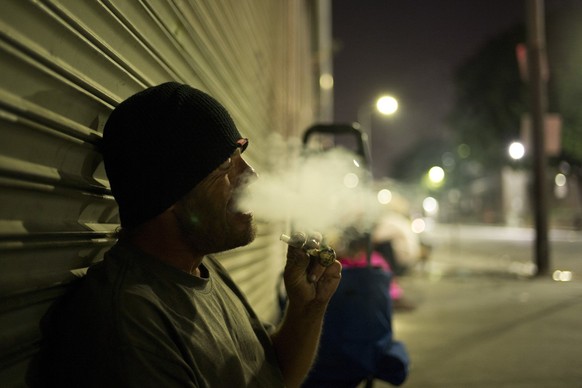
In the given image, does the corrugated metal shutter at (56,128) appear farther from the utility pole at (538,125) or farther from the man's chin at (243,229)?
the utility pole at (538,125)

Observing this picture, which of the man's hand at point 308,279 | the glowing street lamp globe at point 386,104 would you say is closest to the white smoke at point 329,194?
the man's hand at point 308,279

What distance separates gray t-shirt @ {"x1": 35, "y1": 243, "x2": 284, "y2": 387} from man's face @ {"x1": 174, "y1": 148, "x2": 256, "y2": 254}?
0.14m

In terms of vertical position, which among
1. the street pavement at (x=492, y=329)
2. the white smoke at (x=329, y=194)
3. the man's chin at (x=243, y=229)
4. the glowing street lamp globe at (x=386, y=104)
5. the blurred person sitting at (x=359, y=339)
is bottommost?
the street pavement at (x=492, y=329)

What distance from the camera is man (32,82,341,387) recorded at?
1.29 metres

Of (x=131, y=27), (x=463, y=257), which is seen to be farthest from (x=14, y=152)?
(x=463, y=257)

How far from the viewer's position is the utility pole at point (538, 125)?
1189 cm

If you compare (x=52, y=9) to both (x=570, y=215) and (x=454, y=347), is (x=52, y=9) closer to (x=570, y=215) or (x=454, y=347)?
(x=454, y=347)

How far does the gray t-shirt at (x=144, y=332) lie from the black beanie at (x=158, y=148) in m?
0.18

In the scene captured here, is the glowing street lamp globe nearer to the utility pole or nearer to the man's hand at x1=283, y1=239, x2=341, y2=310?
the utility pole

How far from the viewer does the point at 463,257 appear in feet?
59.1

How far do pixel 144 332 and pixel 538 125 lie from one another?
12562mm

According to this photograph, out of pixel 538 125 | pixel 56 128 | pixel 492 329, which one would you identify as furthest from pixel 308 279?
pixel 538 125

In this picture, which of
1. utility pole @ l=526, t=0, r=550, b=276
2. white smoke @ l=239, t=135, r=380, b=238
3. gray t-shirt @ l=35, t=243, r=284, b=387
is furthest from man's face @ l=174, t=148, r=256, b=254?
utility pole @ l=526, t=0, r=550, b=276

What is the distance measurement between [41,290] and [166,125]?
59 cm
